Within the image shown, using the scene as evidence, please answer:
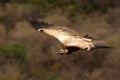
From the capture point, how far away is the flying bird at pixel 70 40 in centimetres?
1278

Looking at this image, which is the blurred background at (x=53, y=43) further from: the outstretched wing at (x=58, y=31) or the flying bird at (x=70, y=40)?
the flying bird at (x=70, y=40)

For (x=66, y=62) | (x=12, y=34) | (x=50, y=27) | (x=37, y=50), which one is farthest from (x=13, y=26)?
(x=50, y=27)

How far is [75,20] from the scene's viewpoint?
3947 cm

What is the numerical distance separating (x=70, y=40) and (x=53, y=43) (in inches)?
760

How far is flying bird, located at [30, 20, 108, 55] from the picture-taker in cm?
1278

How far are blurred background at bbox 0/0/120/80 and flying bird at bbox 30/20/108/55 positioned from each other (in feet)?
45.5

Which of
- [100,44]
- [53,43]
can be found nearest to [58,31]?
[100,44]

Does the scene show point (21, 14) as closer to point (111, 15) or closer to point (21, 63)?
point (111, 15)

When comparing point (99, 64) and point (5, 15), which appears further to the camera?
point (5, 15)

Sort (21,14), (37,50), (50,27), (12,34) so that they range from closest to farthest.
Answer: (50,27) → (37,50) → (12,34) → (21,14)

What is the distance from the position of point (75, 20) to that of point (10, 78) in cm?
1190

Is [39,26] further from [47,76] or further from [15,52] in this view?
[15,52]

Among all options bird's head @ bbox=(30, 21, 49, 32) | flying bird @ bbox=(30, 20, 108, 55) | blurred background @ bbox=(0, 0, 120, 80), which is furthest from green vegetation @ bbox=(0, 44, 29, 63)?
flying bird @ bbox=(30, 20, 108, 55)

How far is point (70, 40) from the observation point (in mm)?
13430
